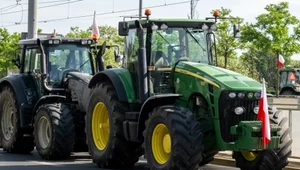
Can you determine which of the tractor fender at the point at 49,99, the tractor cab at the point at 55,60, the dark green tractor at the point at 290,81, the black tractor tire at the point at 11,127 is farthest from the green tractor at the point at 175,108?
the dark green tractor at the point at 290,81

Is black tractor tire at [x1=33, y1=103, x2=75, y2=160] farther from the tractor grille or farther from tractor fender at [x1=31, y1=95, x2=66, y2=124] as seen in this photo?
the tractor grille

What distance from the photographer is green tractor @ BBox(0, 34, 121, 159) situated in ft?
53.7

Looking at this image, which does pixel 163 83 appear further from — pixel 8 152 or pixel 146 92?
pixel 8 152

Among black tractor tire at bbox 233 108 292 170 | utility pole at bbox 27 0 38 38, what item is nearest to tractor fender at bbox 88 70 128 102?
black tractor tire at bbox 233 108 292 170

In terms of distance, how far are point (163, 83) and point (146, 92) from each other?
1.15 feet

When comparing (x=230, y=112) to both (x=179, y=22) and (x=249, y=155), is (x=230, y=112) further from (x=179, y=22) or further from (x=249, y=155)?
(x=179, y=22)

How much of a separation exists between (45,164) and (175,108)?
165 inches

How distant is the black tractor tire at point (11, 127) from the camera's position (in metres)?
17.8

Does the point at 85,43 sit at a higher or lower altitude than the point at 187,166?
higher

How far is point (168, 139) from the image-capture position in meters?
12.7

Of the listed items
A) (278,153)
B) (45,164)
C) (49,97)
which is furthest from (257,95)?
(49,97)

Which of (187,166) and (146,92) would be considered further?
(146,92)

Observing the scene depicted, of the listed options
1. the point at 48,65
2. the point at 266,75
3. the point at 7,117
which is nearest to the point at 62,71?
the point at 48,65

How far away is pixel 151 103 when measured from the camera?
1322cm
